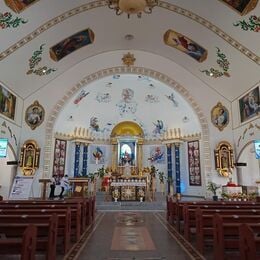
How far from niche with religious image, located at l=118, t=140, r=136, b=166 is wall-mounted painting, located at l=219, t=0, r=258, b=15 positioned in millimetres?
11526

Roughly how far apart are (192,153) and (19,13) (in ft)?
42.0

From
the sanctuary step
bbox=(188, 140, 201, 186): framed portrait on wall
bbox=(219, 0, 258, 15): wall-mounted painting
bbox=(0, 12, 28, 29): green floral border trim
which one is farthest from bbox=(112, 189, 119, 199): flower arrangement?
bbox=(219, 0, 258, 15): wall-mounted painting

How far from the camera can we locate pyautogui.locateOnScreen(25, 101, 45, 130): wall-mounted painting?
45.4 ft

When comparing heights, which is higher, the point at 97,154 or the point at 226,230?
the point at 97,154

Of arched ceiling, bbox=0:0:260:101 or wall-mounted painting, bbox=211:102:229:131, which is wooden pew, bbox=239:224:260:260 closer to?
arched ceiling, bbox=0:0:260:101

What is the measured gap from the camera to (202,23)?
10.4 m

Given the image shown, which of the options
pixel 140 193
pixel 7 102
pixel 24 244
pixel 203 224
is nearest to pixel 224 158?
pixel 140 193

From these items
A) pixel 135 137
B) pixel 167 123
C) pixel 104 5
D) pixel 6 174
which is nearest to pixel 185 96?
pixel 167 123

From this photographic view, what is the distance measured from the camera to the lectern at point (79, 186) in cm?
1438

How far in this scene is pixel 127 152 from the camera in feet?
59.8

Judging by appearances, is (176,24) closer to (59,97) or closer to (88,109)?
(59,97)

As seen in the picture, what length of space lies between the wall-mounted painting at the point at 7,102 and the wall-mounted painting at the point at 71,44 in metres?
2.84

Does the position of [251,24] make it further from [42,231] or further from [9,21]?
[42,231]

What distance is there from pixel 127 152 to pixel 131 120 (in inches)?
101
